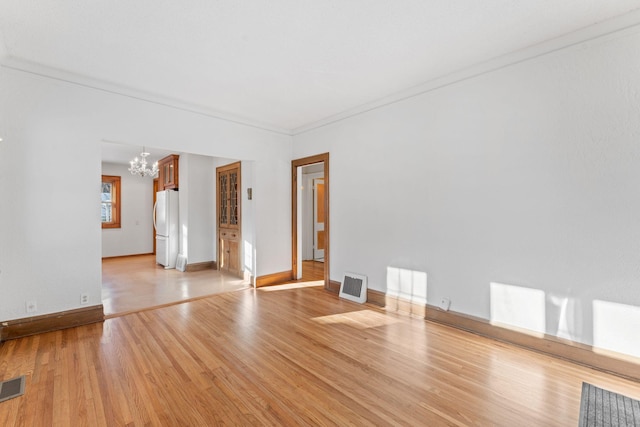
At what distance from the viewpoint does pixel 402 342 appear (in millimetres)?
2939

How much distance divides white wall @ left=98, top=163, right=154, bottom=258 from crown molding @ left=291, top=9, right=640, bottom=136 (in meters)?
7.70

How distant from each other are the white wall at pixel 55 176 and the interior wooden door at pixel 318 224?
179 inches

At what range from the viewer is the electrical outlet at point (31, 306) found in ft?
10.00

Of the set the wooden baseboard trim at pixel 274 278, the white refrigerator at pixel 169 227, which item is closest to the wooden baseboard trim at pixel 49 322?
Answer: the wooden baseboard trim at pixel 274 278

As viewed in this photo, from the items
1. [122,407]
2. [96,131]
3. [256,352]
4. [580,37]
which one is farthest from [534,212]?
[96,131]

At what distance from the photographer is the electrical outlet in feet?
10.00

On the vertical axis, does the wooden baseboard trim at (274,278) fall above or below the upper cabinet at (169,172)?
below

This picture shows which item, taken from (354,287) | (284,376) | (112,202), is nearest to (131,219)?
(112,202)

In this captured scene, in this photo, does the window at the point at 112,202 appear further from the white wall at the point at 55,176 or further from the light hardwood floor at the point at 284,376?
the light hardwood floor at the point at 284,376

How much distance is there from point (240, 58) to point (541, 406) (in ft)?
12.6

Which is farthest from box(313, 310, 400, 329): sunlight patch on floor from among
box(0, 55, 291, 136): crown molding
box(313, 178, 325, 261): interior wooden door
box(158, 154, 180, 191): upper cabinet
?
box(158, 154, 180, 191): upper cabinet

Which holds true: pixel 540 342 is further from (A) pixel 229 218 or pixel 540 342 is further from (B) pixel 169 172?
(B) pixel 169 172

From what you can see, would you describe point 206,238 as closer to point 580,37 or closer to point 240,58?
point 240,58

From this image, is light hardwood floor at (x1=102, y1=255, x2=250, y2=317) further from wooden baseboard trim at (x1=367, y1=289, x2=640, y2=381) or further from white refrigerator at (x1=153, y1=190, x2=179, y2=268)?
wooden baseboard trim at (x1=367, y1=289, x2=640, y2=381)
